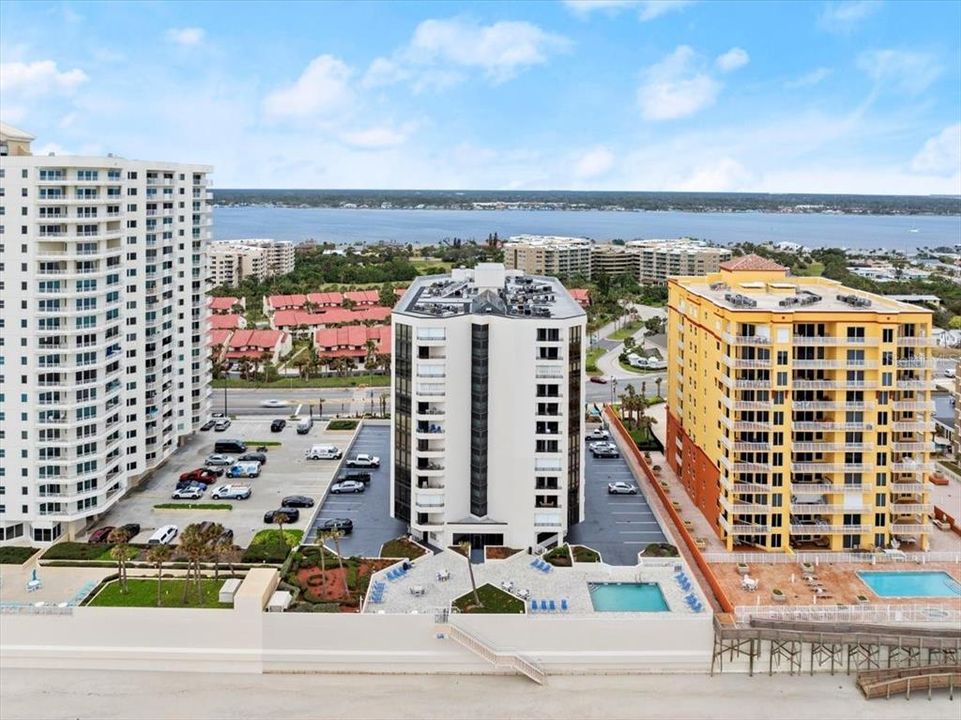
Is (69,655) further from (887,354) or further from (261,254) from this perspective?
(261,254)

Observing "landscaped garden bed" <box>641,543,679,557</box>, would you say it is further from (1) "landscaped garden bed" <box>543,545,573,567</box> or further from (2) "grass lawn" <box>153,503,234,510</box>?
(2) "grass lawn" <box>153,503,234,510</box>

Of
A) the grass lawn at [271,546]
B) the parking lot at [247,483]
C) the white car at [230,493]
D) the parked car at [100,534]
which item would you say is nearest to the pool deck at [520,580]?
the grass lawn at [271,546]

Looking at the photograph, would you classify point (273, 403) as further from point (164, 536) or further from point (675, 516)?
point (675, 516)

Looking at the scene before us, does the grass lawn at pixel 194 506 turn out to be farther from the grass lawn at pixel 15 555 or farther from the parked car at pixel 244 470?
the grass lawn at pixel 15 555

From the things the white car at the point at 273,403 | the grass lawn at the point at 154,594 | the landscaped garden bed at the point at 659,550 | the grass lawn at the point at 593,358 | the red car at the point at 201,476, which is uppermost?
the grass lawn at the point at 593,358

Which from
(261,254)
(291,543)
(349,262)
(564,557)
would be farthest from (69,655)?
(349,262)

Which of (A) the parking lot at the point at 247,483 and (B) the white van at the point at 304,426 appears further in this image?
(B) the white van at the point at 304,426

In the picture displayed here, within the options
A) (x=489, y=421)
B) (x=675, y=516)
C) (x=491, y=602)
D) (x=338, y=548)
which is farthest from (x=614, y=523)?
(x=338, y=548)
